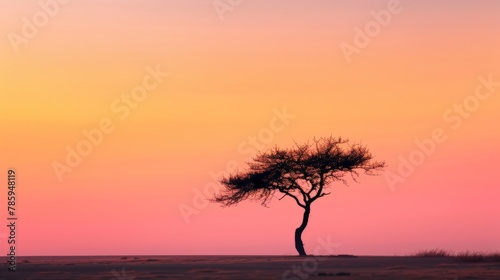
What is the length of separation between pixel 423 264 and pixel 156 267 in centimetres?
1278

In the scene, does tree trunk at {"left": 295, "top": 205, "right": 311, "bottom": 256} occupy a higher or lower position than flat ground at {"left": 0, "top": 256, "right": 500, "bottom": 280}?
higher

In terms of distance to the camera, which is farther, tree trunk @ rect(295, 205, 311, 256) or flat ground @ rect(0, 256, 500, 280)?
tree trunk @ rect(295, 205, 311, 256)

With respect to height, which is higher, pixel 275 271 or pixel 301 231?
pixel 301 231

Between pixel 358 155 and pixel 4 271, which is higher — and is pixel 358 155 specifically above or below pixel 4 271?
above

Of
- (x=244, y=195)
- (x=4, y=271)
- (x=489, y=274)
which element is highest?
(x=244, y=195)

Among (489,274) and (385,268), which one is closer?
(489,274)

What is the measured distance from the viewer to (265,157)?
2825 inches

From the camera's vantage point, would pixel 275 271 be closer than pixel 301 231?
Yes

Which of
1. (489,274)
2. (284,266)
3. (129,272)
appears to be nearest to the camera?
(489,274)

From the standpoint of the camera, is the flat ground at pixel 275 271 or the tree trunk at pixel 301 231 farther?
the tree trunk at pixel 301 231

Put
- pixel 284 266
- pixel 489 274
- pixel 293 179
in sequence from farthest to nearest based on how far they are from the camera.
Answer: pixel 293 179
pixel 284 266
pixel 489 274

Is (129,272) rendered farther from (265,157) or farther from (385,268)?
(265,157)

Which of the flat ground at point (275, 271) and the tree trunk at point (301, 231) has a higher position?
the tree trunk at point (301, 231)

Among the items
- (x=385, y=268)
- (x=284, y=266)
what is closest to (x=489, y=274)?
(x=385, y=268)
